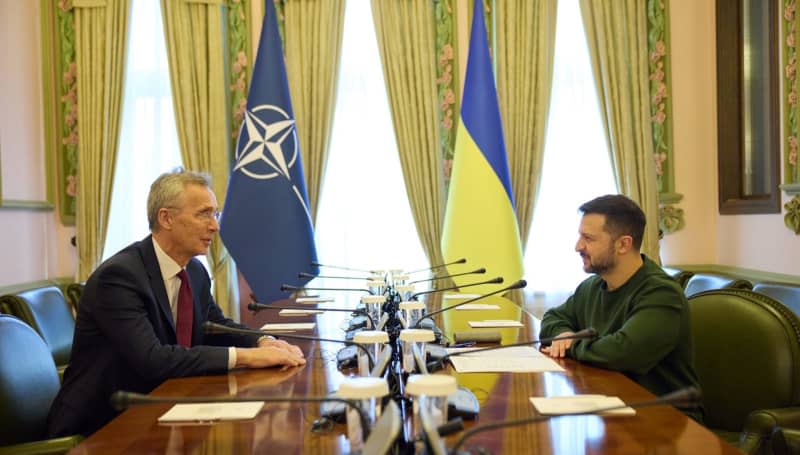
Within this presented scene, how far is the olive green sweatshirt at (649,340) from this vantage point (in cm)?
193

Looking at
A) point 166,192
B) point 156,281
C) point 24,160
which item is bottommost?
point 156,281

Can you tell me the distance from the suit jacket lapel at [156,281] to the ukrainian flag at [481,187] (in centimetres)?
246

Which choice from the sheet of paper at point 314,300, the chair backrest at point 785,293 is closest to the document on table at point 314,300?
the sheet of paper at point 314,300

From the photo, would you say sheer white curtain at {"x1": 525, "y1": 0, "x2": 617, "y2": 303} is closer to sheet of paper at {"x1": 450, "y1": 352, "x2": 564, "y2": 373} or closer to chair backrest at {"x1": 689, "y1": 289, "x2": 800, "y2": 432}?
chair backrest at {"x1": 689, "y1": 289, "x2": 800, "y2": 432}

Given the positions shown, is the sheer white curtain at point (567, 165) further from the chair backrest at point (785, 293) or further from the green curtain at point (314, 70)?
the chair backrest at point (785, 293)

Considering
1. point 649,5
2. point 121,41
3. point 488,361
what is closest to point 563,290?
point 649,5

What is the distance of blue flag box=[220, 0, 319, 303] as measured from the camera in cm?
432

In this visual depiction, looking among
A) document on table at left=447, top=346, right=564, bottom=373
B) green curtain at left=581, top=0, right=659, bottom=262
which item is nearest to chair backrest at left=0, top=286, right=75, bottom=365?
document on table at left=447, top=346, right=564, bottom=373

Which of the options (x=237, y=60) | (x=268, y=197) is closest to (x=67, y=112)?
(x=237, y=60)

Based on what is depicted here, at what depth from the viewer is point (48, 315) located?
3285 millimetres

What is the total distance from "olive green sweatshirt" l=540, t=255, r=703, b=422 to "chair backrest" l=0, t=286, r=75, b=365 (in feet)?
7.71

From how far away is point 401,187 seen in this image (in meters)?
5.05

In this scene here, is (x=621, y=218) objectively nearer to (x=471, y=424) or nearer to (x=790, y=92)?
(x=471, y=424)

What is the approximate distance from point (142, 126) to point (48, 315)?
2.12 meters
